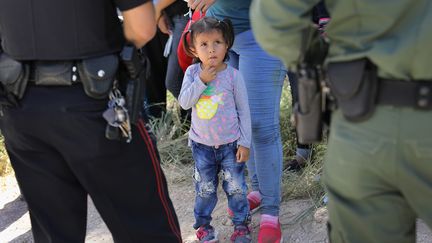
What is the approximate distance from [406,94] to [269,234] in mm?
1717

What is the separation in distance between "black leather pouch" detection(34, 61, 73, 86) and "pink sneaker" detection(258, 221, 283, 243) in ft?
5.11

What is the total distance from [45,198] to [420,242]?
1.96 m

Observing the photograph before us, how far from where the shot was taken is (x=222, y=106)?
3072mm

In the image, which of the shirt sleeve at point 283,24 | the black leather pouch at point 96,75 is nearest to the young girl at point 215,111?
the black leather pouch at point 96,75

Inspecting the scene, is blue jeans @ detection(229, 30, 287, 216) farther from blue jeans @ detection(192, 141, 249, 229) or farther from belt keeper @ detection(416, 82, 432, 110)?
belt keeper @ detection(416, 82, 432, 110)

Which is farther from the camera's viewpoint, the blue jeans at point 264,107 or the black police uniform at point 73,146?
the blue jeans at point 264,107

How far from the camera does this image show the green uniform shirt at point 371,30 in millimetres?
1630

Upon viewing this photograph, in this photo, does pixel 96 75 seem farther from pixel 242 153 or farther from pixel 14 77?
pixel 242 153

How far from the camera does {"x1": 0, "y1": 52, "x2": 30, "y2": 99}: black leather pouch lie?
6.93 feet

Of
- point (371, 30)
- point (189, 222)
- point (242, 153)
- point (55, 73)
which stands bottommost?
point (189, 222)

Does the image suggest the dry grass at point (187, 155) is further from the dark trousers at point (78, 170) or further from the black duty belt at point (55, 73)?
the black duty belt at point (55, 73)

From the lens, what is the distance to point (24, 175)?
2.30 m

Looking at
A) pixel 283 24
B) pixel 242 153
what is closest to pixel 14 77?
pixel 283 24

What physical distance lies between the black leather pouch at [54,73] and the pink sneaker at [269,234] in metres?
1.56
